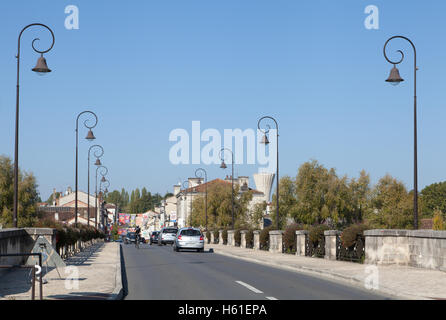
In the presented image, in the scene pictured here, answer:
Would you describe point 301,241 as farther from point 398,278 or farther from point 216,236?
point 216,236

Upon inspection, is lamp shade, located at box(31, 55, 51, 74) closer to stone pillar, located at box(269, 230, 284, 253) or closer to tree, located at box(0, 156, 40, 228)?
stone pillar, located at box(269, 230, 284, 253)

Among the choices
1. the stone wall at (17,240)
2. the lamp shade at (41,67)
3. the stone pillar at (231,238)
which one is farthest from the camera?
the stone pillar at (231,238)

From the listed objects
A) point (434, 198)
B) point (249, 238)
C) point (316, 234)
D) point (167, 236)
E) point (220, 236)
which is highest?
point (434, 198)

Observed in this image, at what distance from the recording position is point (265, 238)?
41.1m

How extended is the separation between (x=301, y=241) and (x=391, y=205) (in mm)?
51409

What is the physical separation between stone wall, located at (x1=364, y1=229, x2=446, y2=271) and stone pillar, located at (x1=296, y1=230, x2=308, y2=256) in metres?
8.96

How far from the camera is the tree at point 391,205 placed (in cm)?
7849

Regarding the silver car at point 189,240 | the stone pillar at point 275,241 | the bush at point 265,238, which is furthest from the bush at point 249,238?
the stone pillar at point 275,241

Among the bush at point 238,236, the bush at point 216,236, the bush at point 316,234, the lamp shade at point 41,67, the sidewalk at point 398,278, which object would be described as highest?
the lamp shade at point 41,67

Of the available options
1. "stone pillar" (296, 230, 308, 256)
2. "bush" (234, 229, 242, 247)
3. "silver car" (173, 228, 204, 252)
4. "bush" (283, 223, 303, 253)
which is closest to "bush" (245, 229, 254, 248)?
"bush" (234, 229, 242, 247)

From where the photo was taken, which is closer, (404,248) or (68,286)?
(68,286)

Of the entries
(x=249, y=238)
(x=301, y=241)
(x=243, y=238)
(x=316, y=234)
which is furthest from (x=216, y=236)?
(x=316, y=234)

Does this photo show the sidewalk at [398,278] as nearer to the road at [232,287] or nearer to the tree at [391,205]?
the road at [232,287]

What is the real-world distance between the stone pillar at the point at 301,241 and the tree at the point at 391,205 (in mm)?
47364
